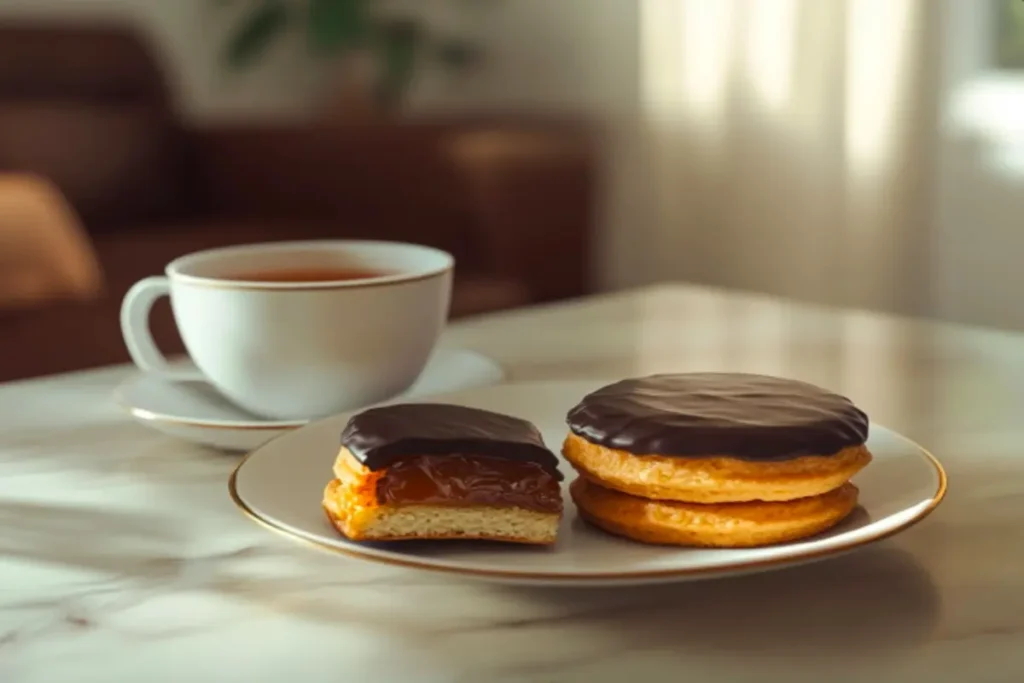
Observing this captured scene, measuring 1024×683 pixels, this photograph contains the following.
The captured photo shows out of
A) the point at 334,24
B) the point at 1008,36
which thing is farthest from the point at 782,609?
the point at 334,24

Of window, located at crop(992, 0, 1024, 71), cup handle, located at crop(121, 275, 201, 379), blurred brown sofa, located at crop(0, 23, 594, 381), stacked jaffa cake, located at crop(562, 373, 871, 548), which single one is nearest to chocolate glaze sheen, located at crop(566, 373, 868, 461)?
stacked jaffa cake, located at crop(562, 373, 871, 548)

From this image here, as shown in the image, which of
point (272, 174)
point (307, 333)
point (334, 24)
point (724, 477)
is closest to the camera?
point (724, 477)

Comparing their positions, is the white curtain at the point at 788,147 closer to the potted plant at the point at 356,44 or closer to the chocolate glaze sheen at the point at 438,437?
the potted plant at the point at 356,44

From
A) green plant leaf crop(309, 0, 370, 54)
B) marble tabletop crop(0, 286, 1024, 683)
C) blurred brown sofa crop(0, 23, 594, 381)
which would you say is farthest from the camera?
green plant leaf crop(309, 0, 370, 54)

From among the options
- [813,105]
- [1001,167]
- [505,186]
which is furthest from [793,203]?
[505,186]

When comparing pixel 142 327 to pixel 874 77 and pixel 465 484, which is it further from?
Answer: pixel 874 77

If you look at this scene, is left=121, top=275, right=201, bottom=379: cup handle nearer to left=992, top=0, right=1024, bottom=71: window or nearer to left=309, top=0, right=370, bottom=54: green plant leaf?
left=992, top=0, right=1024, bottom=71: window
